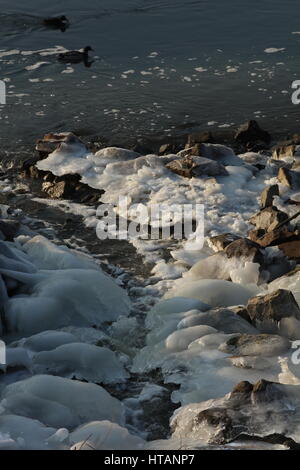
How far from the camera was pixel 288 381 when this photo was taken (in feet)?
18.8

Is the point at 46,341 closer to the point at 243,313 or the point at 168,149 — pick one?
the point at 243,313

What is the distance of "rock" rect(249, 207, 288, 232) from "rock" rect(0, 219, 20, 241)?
9.17ft

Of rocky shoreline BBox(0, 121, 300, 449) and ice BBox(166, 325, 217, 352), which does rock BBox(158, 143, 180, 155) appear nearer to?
rocky shoreline BBox(0, 121, 300, 449)

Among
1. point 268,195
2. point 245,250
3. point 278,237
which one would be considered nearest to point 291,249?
point 278,237

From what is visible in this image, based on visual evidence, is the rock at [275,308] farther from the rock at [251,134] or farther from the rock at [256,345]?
the rock at [251,134]

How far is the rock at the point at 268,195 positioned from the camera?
29.6 feet

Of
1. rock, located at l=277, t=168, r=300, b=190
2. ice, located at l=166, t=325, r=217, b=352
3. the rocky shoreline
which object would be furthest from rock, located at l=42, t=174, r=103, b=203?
ice, located at l=166, t=325, r=217, b=352

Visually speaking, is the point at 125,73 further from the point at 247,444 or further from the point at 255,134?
the point at 247,444

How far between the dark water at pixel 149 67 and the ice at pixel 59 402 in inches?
259

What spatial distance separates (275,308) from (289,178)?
11.0ft

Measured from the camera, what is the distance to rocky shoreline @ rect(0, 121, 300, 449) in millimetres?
5367

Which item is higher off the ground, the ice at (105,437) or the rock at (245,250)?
the rock at (245,250)

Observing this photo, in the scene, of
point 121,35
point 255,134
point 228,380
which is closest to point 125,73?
point 121,35

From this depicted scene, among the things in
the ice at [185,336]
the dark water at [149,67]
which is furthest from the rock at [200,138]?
the ice at [185,336]
